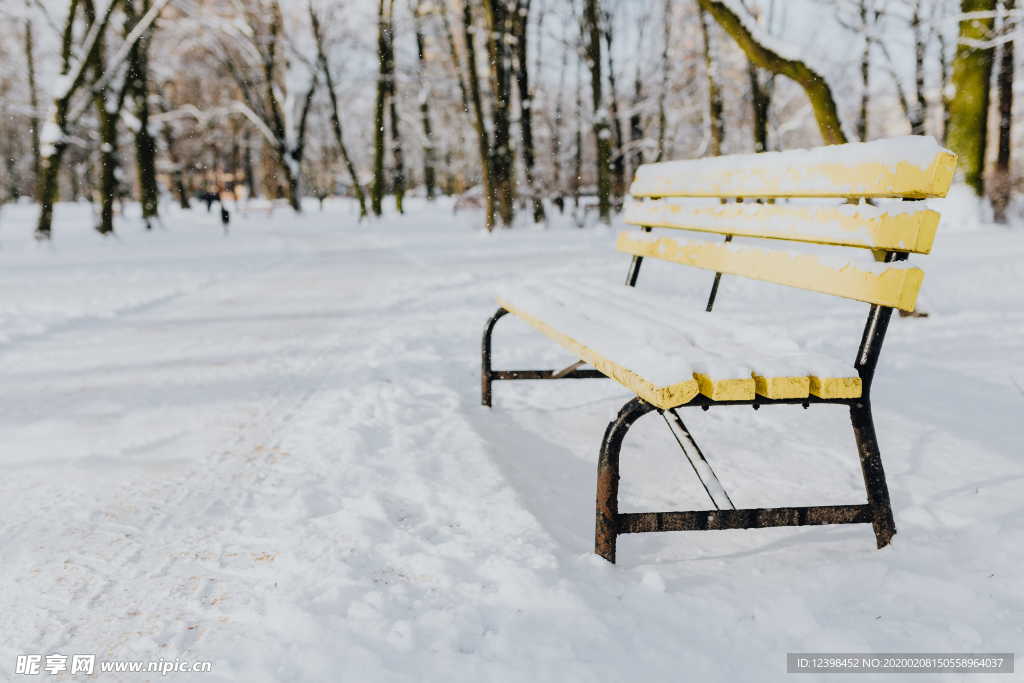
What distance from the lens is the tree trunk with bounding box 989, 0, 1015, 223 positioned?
38.2 feet

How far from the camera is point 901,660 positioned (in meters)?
1.75

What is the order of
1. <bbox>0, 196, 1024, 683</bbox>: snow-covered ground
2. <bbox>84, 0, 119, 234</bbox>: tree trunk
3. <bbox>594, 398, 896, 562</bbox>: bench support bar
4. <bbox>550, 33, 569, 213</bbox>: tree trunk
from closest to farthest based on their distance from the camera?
<bbox>0, 196, 1024, 683</bbox>: snow-covered ground, <bbox>594, 398, 896, 562</bbox>: bench support bar, <bbox>84, 0, 119, 234</bbox>: tree trunk, <bbox>550, 33, 569, 213</bbox>: tree trunk

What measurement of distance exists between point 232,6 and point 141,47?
22.0ft

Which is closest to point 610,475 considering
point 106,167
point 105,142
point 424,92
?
point 106,167

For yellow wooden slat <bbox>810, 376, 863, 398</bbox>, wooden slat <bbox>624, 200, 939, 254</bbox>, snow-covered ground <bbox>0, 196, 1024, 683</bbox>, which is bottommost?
snow-covered ground <bbox>0, 196, 1024, 683</bbox>

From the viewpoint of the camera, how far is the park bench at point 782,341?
6.30 ft

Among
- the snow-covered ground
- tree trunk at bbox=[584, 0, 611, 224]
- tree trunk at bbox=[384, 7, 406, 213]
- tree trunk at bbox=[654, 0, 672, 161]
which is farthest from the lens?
tree trunk at bbox=[654, 0, 672, 161]

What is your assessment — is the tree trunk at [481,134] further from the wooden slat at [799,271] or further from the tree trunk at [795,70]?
the wooden slat at [799,271]

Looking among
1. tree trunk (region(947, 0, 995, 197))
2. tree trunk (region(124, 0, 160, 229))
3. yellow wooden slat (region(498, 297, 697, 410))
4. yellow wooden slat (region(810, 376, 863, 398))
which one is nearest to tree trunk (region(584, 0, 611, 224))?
tree trunk (region(947, 0, 995, 197))

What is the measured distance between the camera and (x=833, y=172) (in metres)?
2.38

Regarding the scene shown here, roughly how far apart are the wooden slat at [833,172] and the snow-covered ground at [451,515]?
3.41 ft

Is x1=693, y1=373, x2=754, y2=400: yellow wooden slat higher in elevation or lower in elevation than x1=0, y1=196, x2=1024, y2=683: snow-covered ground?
higher

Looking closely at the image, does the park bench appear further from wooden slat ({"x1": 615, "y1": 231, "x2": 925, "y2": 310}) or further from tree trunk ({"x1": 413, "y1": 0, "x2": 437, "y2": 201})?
tree trunk ({"x1": 413, "y1": 0, "x2": 437, "y2": 201})

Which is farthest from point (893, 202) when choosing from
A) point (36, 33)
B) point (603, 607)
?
point (36, 33)
